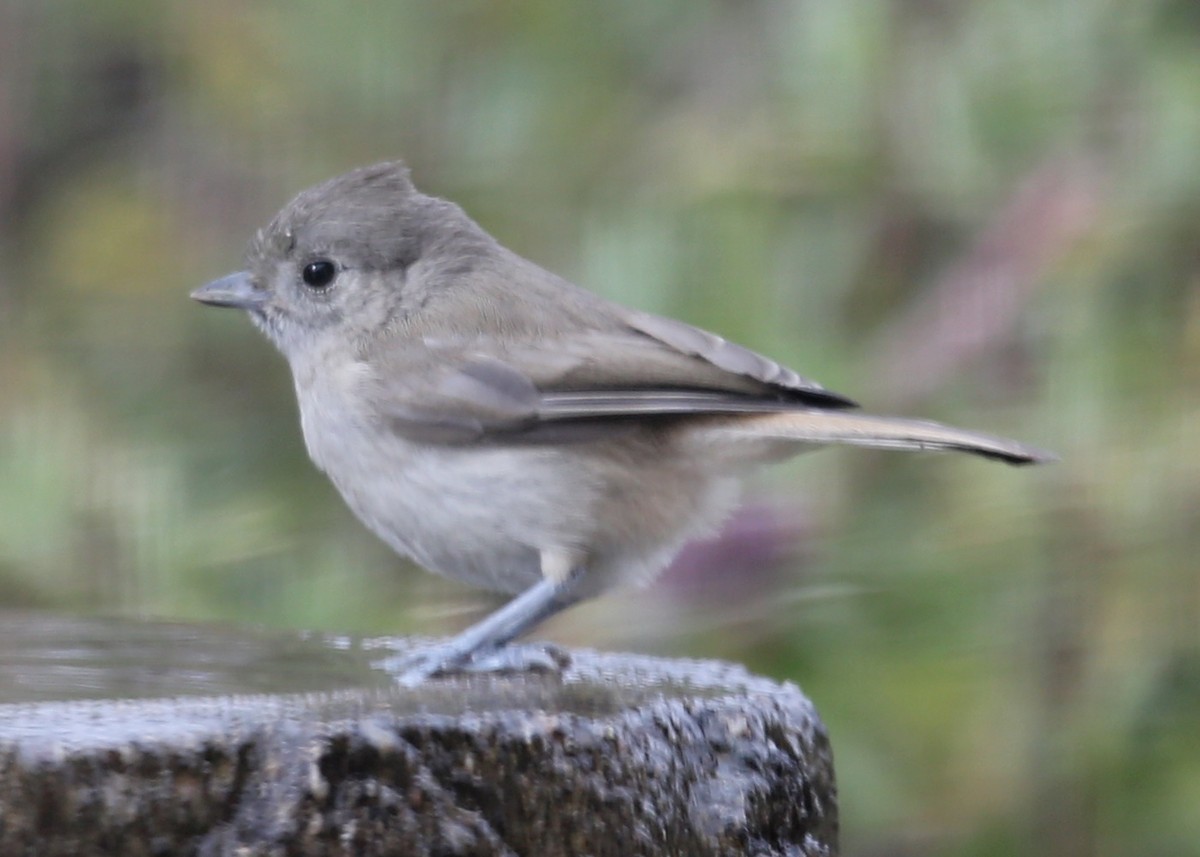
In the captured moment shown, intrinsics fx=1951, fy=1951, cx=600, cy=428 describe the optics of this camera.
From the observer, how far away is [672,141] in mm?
4711

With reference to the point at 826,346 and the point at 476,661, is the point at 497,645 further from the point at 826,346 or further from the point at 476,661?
the point at 826,346

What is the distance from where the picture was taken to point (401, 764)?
2.05m

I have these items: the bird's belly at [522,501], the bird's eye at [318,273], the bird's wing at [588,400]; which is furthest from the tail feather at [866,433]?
the bird's eye at [318,273]

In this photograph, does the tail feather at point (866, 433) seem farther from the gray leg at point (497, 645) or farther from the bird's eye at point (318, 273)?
the bird's eye at point (318, 273)

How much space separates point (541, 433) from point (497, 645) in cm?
34

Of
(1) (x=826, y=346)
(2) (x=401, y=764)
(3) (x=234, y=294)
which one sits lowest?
(2) (x=401, y=764)

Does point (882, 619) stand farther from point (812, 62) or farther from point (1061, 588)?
point (812, 62)

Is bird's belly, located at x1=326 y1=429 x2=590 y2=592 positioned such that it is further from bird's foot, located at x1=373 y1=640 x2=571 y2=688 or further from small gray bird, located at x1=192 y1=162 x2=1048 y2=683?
bird's foot, located at x1=373 y1=640 x2=571 y2=688

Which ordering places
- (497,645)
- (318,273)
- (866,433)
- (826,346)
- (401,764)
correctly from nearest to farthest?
(401,764), (866,433), (497,645), (318,273), (826,346)

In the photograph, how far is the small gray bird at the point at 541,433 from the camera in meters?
3.02

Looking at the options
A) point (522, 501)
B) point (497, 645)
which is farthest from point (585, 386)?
point (497, 645)

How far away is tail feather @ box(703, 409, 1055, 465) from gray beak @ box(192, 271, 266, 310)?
92cm

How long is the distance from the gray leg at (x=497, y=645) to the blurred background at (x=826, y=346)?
780 millimetres

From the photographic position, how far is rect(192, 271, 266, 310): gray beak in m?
3.50
